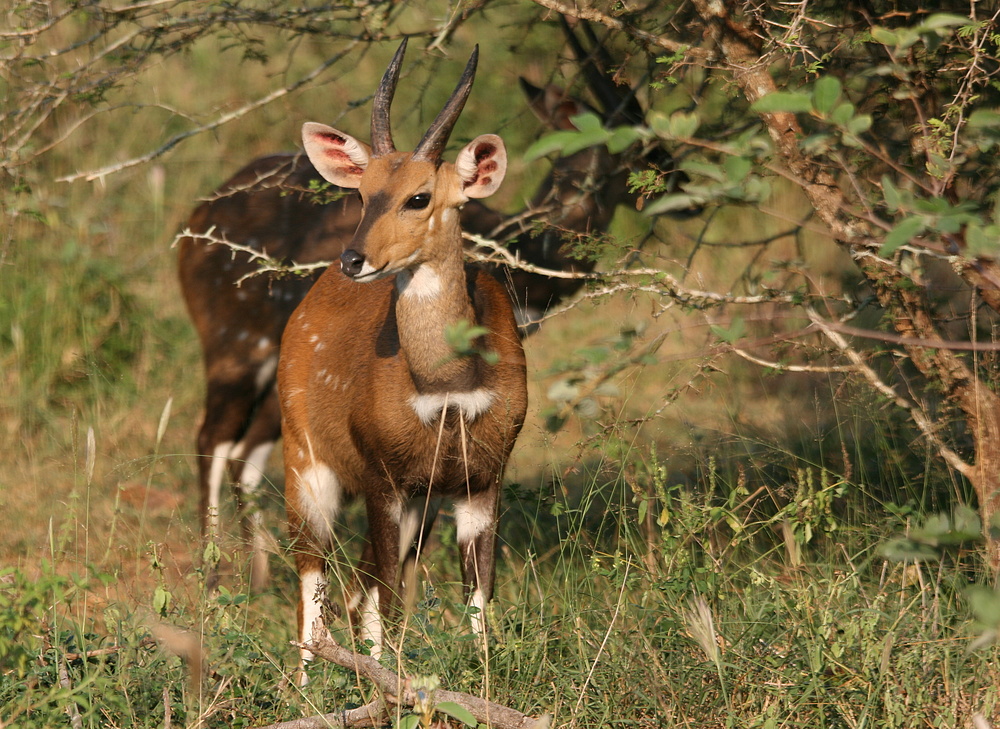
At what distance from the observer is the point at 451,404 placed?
147 inches

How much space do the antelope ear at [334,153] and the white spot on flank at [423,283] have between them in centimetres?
43

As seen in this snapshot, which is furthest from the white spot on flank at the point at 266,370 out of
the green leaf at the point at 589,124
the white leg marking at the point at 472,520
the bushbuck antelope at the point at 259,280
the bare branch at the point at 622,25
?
the green leaf at the point at 589,124

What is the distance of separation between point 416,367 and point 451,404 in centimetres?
16

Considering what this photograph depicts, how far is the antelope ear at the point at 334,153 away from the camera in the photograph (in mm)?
4004

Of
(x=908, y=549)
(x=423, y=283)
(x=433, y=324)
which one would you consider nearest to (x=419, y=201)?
(x=423, y=283)

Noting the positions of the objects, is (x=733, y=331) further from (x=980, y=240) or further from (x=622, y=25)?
(x=622, y=25)

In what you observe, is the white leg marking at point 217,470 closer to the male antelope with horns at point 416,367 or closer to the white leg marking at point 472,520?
the male antelope with horns at point 416,367

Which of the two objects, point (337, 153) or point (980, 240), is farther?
point (337, 153)

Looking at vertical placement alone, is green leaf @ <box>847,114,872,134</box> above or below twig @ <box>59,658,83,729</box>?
above

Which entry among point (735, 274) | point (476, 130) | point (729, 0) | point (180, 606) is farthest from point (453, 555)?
point (476, 130)

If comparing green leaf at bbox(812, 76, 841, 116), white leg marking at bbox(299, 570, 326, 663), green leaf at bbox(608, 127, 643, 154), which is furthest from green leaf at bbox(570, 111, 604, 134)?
white leg marking at bbox(299, 570, 326, 663)

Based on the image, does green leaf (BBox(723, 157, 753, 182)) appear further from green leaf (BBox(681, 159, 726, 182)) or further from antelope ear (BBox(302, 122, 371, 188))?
antelope ear (BBox(302, 122, 371, 188))

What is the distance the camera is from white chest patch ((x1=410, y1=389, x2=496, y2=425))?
374 centimetres

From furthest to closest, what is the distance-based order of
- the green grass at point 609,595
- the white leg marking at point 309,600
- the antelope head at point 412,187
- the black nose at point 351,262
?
the white leg marking at point 309,600 → the antelope head at point 412,187 → the black nose at point 351,262 → the green grass at point 609,595
